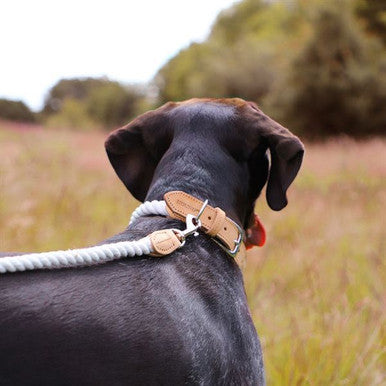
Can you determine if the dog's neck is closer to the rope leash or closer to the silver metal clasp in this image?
the silver metal clasp

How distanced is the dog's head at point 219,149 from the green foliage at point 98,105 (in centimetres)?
4917

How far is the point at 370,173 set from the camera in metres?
11.7

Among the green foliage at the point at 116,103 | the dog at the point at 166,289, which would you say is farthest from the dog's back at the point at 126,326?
the green foliage at the point at 116,103

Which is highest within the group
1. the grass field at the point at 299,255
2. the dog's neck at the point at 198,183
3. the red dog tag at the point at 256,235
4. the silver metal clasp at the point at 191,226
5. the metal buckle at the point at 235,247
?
the dog's neck at the point at 198,183

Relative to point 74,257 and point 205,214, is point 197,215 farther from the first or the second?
point 74,257

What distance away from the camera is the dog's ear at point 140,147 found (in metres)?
2.55

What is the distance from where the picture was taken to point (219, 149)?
2.41 metres

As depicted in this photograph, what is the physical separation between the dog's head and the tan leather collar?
15 centimetres

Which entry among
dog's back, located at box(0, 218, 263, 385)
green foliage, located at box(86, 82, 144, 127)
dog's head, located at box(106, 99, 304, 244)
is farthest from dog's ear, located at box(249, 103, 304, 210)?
green foliage, located at box(86, 82, 144, 127)

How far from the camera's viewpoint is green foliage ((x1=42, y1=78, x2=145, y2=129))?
55.7 m

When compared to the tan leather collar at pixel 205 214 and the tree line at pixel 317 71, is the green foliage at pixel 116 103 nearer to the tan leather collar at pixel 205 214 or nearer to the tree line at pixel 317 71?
the tree line at pixel 317 71

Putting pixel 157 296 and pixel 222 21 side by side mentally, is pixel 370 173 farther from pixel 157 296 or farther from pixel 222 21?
pixel 222 21

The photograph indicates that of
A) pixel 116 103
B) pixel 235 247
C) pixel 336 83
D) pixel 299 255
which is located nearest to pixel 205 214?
pixel 235 247

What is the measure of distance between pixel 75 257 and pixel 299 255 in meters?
3.49
